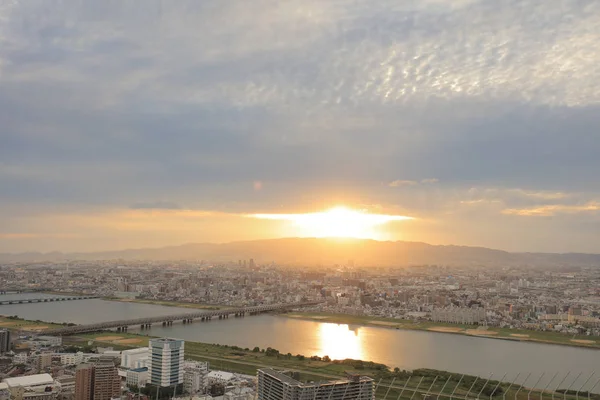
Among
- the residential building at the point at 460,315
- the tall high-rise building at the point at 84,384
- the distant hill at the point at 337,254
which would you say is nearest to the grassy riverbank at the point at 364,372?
the tall high-rise building at the point at 84,384

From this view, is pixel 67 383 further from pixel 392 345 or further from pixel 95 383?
pixel 392 345

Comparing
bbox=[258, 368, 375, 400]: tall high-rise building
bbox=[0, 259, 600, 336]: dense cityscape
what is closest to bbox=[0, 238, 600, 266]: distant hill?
bbox=[0, 259, 600, 336]: dense cityscape

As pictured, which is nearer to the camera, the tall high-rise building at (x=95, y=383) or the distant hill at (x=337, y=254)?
the tall high-rise building at (x=95, y=383)

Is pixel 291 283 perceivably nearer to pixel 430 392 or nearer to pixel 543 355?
pixel 543 355

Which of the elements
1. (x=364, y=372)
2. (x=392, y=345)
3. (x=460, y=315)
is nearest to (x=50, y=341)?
(x=364, y=372)

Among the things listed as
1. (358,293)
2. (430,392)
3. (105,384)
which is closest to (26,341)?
(105,384)

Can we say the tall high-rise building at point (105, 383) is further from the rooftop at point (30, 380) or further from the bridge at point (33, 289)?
the bridge at point (33, 289)
